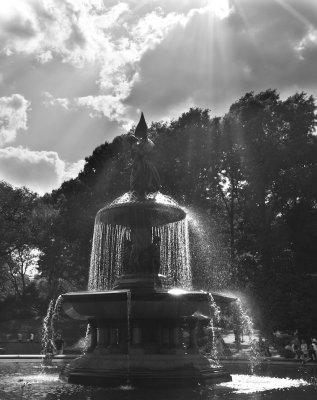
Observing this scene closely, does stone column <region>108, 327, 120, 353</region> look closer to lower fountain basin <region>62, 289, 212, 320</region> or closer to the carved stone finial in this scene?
lower fountain basin <region>62, 289, 212, 320</region>

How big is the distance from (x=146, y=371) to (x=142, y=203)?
5.01 m

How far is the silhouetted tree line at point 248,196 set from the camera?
2747 centimetres

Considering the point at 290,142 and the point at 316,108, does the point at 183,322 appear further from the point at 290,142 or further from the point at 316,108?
the point at 316,108

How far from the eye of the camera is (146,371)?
10898mm

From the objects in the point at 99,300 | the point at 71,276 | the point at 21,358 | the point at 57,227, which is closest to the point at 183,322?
the point at 99,300

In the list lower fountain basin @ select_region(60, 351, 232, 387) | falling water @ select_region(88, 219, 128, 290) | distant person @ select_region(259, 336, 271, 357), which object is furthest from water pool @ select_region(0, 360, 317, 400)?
distant person @ select_region(259, 336, 271, 357)

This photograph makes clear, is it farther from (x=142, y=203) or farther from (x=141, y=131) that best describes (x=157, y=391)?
(x=141, y=131)

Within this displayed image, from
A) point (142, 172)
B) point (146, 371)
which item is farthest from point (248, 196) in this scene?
point (146, 371)

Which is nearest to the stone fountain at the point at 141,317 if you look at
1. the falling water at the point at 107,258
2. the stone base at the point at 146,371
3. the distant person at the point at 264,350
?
the stone base at the point at 146,371

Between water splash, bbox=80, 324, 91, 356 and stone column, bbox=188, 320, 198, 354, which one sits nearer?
stone column, bbox=188, 320, 198, 354

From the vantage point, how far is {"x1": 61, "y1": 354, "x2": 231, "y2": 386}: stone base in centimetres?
1073

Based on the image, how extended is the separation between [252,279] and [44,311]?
96.1ft

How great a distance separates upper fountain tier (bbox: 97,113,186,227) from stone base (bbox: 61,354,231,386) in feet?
14.4

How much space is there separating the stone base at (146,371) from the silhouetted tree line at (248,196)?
13775mm
